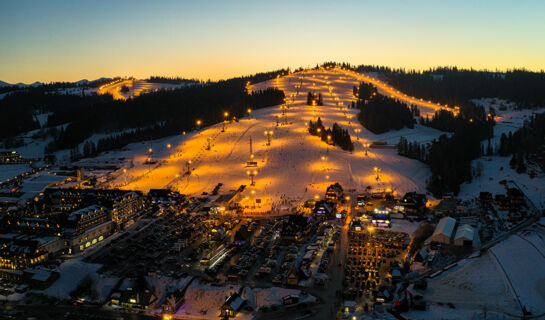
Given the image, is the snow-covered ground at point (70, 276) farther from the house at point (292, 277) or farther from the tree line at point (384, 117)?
the tree line at point (384, 117)

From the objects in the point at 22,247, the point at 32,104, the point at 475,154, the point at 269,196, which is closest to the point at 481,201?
the point at 475,154

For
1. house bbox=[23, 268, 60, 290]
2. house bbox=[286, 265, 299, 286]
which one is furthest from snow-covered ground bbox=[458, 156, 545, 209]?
house bbox=[23, 268, 60, 290]

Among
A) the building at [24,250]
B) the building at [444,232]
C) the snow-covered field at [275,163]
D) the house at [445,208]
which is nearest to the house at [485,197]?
the house at [445,208]

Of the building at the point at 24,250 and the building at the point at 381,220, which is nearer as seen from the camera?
the building at the point at 24,250

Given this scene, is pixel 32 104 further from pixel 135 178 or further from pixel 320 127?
pixel 320 127

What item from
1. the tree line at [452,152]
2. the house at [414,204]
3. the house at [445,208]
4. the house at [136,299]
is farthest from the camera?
the tree line at [452,152]

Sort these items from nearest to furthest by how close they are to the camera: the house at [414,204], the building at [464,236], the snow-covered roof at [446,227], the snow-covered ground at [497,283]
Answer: the snow-covered ground at [497,283], the building at [464,236], the snow-covered roof at [446,227], the house at [414,204]

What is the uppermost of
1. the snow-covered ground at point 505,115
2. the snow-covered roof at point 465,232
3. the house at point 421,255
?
the snow-covered ground at point 505,115

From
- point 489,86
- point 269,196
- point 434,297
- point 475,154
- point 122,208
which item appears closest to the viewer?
point 434,297
